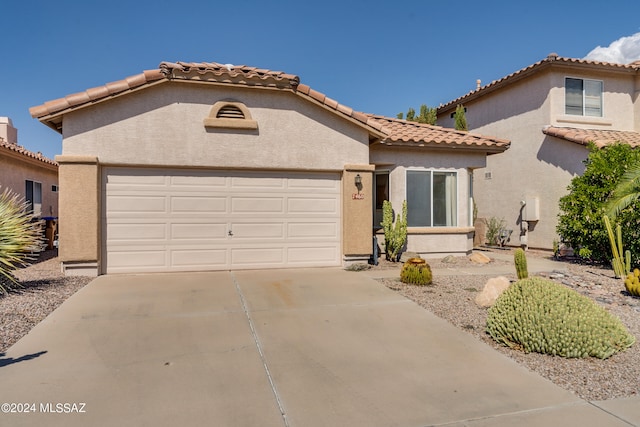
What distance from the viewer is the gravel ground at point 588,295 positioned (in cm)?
394

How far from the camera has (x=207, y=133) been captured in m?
9.34

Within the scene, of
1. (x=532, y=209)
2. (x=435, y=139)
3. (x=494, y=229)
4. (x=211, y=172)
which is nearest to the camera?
(x=211, y=172)

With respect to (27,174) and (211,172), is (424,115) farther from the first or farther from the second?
(27,174)

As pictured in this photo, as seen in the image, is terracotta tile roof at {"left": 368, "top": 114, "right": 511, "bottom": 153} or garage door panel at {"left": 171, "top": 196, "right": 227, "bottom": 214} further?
terracotta tile roof at {"left": 368, "top": 114, "right": 511, "bottom": 153}

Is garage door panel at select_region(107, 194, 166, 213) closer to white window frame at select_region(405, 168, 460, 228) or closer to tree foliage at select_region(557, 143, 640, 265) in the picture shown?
white window frame at select_region(405, 168, 460, 228)

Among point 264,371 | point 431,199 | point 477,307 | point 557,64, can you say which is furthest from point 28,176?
point 557,64

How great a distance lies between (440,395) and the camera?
369 centimetres

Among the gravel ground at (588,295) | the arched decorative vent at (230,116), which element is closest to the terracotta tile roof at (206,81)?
the arched decorative vent at (230,116)

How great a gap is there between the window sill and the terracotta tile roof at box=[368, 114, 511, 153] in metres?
4.34

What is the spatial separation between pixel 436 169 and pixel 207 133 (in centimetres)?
703

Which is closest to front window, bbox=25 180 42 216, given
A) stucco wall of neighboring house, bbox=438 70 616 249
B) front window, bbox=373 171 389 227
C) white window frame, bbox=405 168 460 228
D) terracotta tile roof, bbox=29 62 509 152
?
terracotta tile roof, bbox=29 62 509 152

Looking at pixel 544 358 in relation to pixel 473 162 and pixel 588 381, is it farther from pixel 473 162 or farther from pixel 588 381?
pixel 473 162

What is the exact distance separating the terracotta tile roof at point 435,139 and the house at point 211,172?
135 millimetres

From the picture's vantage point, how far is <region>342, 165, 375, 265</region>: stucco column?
10.2 metres
